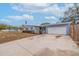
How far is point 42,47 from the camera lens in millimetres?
3781

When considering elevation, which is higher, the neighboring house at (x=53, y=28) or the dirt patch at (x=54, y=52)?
the neighboring house at (x=53, y=28)

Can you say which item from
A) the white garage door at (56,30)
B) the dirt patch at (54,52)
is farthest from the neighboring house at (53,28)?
the dirt patch at (54,52)

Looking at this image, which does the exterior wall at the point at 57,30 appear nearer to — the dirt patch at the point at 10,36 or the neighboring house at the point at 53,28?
the neighboring house at the point at 53,28

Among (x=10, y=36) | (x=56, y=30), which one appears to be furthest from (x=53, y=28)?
(x=10, y=36)

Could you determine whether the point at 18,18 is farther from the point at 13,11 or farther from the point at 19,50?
the point at 19,50

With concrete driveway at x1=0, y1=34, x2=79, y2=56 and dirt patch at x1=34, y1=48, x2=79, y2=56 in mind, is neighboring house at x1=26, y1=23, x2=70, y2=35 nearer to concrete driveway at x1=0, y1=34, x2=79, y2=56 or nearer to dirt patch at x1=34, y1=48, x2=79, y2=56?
concrete driveway at x1=0, y1=34, x2=79, y2=56

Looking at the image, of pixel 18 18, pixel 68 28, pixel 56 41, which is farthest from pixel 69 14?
pixel 18 18

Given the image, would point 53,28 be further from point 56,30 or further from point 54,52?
point 54,52

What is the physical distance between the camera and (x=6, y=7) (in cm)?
376

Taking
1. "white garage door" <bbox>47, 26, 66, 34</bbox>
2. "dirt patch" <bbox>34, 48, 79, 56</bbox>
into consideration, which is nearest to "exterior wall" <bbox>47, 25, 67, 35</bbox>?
"white garage door" <bbox>47, 26, 66, 34</bbox>

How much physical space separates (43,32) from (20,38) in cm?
38

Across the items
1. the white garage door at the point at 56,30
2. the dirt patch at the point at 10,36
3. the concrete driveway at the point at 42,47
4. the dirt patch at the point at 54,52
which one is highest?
the white garage door at the point at 56,30

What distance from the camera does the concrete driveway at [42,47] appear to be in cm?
376

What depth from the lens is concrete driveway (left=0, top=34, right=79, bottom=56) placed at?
12.3 ft
